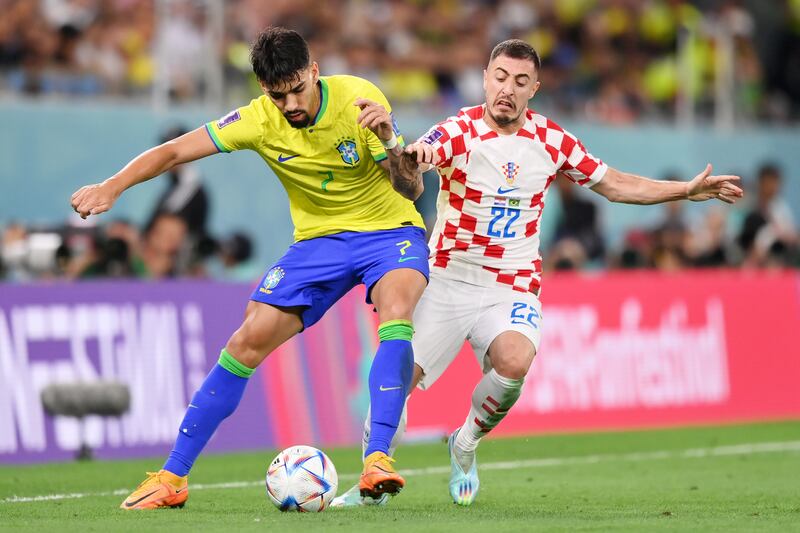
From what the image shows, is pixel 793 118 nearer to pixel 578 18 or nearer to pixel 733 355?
pixel 578 18

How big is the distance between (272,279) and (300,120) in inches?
34.0

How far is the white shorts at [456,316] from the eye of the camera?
8703mm

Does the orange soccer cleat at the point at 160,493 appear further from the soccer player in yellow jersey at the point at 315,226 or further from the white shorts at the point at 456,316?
the white shorts at the point at 456,316

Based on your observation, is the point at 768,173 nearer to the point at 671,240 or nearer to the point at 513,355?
the point at 671,240

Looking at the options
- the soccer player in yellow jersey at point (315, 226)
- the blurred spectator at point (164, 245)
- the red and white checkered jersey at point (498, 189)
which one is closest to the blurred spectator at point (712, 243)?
the blurred spectator at point (164, 245)

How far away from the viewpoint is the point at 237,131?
793 cm

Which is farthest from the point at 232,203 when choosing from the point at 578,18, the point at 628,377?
the point at 578,18

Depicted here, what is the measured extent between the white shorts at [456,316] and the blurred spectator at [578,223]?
317 inches

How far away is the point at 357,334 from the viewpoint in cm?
1366

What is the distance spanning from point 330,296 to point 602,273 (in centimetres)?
→ 805

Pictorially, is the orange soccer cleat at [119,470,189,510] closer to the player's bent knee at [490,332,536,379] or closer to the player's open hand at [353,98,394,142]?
the player's bent knee at [490,332,536,379]

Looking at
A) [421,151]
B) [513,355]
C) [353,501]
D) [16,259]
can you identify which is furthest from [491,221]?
[16,259]

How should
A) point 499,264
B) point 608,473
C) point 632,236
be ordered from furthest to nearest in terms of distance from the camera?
point 632,236 → point 608,473 → point 499,264

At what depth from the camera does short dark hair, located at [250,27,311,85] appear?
7539mm
